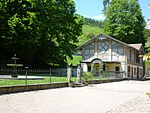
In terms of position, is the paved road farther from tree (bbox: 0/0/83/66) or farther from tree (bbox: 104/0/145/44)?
tree (bbox: 104/0/145/44)

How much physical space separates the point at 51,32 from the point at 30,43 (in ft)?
12.3

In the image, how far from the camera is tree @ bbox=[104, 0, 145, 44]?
47.0m

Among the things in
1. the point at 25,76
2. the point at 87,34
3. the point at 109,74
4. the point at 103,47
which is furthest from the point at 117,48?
the point at 87,34

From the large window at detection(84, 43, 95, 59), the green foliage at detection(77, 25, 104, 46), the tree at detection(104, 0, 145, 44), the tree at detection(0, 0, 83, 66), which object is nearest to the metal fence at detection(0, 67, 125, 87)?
the tree at detection(0, 0, 83, 66)

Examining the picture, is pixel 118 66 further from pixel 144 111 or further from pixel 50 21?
pixel 144 111

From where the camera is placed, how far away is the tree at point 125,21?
47.0m

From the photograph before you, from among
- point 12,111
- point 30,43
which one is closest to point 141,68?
point 30,43

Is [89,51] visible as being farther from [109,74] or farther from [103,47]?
[109,74]

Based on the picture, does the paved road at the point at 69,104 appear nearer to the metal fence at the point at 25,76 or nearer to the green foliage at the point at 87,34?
the metal fence at the point at 25,76

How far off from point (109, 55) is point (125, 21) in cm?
1467

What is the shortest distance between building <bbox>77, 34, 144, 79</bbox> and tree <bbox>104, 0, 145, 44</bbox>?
8.38 metres

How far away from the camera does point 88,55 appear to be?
126ft

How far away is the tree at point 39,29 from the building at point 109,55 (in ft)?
20.1

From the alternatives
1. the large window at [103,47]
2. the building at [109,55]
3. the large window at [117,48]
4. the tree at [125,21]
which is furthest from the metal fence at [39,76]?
the tree at [125,21]
